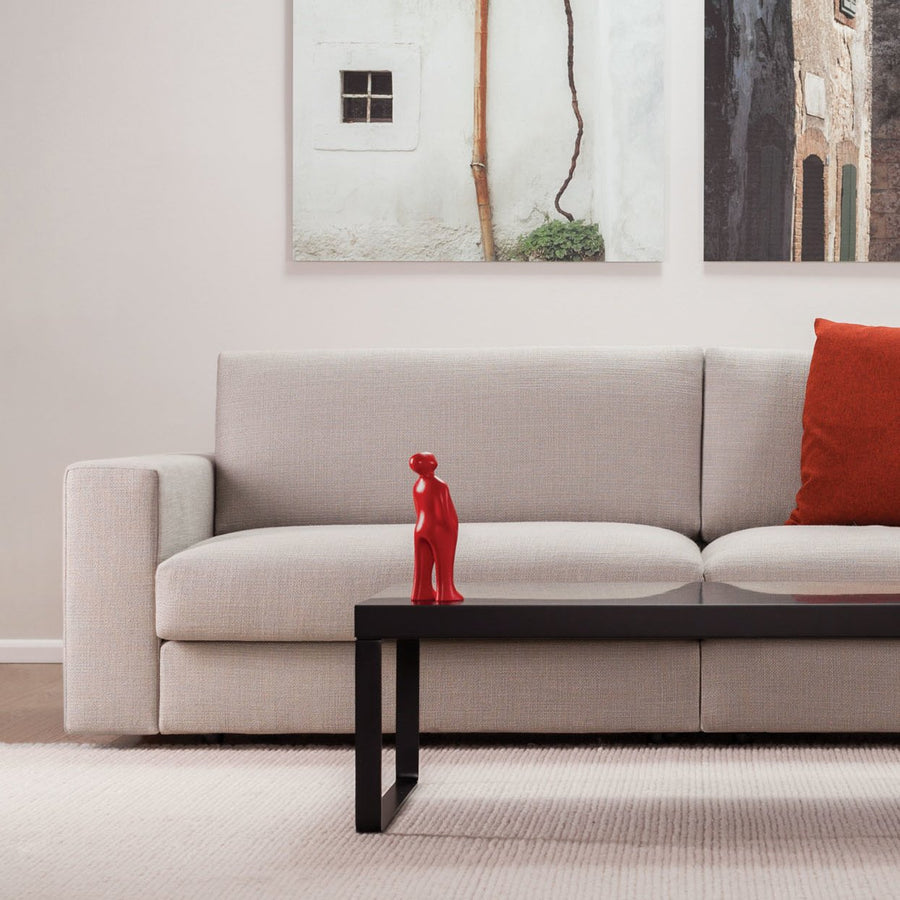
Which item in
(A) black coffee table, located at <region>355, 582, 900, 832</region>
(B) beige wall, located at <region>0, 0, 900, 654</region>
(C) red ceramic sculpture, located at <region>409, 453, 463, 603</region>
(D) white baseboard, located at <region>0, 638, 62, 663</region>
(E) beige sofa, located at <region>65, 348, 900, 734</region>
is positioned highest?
(B) beige wall, located at <region>0, 0, 900, 654</region>

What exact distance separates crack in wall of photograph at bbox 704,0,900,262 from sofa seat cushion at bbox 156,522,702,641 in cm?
134

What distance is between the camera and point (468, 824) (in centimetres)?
168

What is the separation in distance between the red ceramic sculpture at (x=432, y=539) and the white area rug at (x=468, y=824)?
34 centimetres

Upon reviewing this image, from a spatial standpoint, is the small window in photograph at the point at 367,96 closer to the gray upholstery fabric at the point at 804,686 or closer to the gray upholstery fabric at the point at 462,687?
the gray upholstery fabric at the point at 462,687

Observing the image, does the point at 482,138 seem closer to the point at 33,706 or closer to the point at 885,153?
the point at 885,153

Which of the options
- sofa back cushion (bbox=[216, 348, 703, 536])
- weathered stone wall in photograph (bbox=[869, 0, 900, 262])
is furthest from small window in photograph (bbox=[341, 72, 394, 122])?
weathered stone wall in photograph (bbox=[869, 0, 900, 262])

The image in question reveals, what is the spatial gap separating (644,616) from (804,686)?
747mm

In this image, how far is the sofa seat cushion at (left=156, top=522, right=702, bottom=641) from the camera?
215 cm

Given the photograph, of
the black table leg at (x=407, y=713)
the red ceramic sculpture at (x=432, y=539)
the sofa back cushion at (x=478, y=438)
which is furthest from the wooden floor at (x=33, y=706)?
the red ceramic sculpture at (x=432, y=539)

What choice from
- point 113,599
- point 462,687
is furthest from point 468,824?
point 113,599

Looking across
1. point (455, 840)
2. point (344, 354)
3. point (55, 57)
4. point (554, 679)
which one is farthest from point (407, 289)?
point (455, 840)

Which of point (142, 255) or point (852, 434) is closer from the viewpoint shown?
point (852, 434)

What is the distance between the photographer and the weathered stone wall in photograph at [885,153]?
3146mm

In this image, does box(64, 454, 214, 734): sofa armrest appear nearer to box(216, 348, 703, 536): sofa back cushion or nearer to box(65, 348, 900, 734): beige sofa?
box(65, 348, 900, 734): beige sofa
